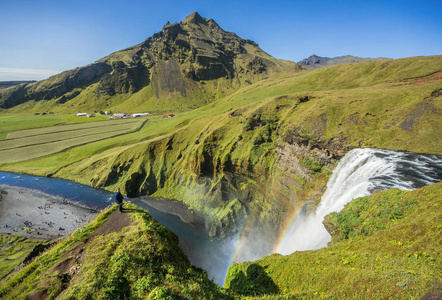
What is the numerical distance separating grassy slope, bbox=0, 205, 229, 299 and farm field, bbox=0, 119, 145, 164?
125333 millimetres

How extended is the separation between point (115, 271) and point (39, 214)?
76.9 metres

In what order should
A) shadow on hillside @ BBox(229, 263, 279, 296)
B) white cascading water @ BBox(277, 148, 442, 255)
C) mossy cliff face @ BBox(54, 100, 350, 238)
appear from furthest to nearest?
mossy cliff face @ BBox(54, 100, 350, 238) < white cascading water @ BBox(277, 148, 442, 255) < shadow on hillside @ BBox(229, 263, 279, 296)

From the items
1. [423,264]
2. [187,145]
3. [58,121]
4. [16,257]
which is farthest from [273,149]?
[58,121]

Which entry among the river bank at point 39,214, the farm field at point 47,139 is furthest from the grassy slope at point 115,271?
the farm field at point 47,139

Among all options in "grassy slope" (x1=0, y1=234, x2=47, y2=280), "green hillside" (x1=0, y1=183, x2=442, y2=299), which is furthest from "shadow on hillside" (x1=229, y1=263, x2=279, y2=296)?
"grassy slope" (x1=0, y1=234, x2=47, y2=280)

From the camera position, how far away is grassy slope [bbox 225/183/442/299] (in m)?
10.3

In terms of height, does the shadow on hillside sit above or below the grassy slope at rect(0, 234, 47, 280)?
above

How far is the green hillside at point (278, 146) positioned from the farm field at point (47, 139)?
516 inches

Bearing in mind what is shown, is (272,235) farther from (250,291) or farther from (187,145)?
(187,145)

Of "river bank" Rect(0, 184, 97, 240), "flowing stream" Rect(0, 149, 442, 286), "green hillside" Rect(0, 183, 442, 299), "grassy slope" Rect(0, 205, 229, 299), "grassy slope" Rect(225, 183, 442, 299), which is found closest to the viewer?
"grassy slope" Rect(0, 205, 229, 299)

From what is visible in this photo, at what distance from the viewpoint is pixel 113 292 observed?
905 centimetres

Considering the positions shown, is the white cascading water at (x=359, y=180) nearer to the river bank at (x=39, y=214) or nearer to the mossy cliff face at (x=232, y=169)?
the mossy cliff face at (x=232, y=169)

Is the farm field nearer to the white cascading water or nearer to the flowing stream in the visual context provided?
the flowing stream

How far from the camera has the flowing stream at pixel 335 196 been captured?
23.8 metres
